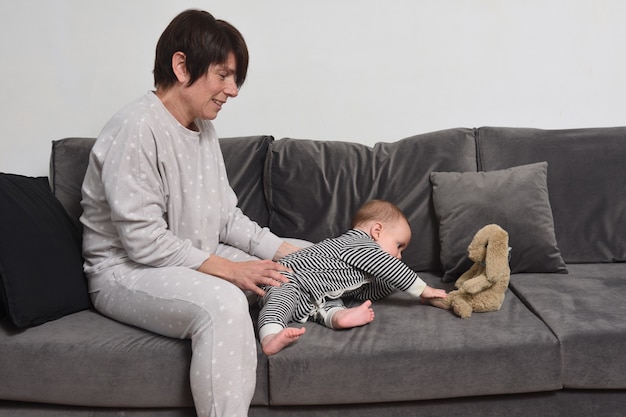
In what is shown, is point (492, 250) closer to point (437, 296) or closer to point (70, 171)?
point (437, 296)

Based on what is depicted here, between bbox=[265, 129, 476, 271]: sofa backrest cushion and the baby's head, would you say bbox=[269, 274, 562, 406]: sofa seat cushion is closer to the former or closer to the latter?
the baby's head

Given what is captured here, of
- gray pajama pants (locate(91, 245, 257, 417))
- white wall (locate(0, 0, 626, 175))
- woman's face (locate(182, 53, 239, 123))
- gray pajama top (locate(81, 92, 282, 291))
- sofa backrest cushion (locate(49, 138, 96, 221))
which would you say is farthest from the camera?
white wall (locate(0, 0, 626, 175))

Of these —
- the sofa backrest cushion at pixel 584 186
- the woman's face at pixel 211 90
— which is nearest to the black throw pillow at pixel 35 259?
the woman's face at pixel 211 90

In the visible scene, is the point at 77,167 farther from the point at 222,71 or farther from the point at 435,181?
the point at 435,181

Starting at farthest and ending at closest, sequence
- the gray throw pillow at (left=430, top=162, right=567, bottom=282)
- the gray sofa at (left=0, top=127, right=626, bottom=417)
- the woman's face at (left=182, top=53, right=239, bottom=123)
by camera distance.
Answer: the gray throw pillow at (left=430, top=162, right=567, bottom=282) → the woman's face at (left=182, top=53, right=239, bottom=123) → the gray sofa at (left=0, top=127, right=626, bottom=417)

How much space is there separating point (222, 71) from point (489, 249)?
95 centimetres

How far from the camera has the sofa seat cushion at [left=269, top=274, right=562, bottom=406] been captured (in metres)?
1.74

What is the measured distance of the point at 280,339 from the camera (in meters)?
1.72

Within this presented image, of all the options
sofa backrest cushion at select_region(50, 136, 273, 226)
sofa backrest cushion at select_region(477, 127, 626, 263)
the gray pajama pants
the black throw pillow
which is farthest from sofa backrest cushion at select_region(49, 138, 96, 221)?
sofa backrest cushion at select_region(477, 127, 626, 263)

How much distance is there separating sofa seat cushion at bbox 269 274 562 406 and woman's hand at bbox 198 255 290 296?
219mm

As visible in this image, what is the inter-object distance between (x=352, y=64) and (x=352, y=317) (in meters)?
1.29

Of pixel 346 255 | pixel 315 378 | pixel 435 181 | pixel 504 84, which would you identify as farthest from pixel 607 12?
pixel 315 378

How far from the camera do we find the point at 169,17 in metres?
2.79

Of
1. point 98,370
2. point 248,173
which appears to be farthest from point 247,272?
point 248,173
